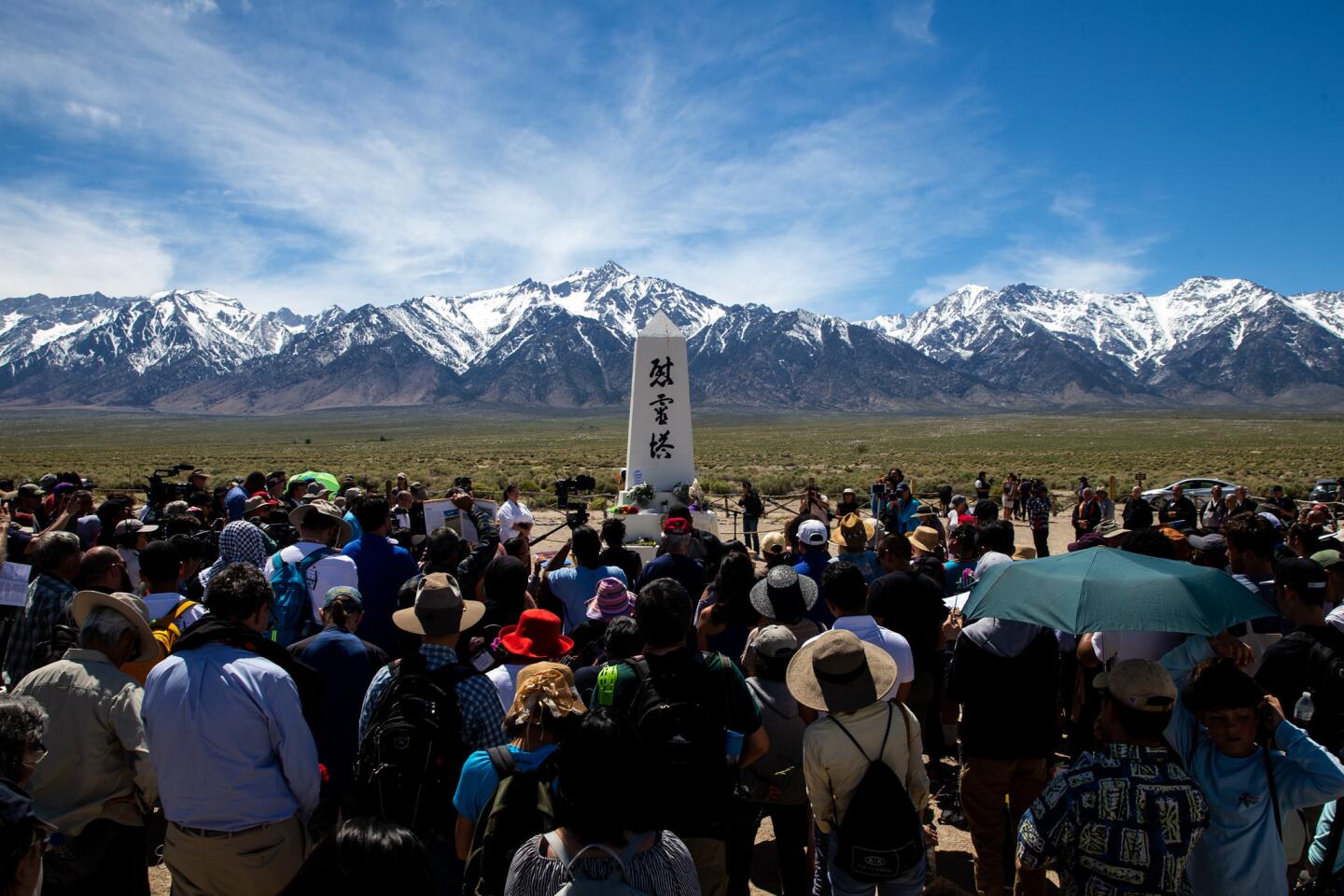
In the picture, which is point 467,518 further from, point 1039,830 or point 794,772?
point 1039,830

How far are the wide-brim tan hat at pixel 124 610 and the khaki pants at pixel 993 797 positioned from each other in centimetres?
393

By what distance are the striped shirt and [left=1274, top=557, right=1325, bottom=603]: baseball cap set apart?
3412 mm

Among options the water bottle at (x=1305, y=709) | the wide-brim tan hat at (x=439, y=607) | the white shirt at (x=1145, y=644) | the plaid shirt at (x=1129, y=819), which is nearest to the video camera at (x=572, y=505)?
the wide-brim tan hat at (x=439, y=607)

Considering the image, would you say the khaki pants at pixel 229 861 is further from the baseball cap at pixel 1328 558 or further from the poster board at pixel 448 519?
the poster board at pixel 448 519

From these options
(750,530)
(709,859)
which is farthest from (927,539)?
(750,530)

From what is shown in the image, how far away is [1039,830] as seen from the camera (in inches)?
109

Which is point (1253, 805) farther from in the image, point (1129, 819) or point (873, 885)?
point (873, 885)

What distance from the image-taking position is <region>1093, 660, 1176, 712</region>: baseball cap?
2662 millimetres

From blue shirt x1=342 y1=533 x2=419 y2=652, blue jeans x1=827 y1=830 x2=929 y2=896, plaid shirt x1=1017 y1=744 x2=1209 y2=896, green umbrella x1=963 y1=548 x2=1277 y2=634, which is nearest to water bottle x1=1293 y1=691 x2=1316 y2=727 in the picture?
green umbrella x1=963 y1=548 x2=1277 y2=634

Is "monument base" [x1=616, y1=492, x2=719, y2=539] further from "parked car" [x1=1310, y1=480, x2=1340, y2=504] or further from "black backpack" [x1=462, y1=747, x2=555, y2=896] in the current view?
"parked car" [x1=1310, y1=480, x2=1340, y2=504]

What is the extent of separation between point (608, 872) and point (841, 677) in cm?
119

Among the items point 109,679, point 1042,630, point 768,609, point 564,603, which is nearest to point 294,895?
point 109,679

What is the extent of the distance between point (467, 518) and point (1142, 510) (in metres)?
7.72

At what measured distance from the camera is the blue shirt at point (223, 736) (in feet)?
9.62
